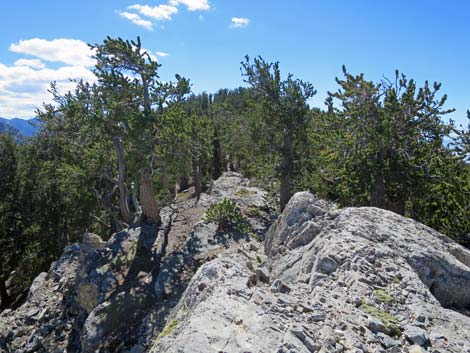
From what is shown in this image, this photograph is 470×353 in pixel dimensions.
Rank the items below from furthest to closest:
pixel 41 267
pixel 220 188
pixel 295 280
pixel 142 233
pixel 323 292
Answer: pixel 220 188, pixel 41 267, pixel 142 233, pixel 295 280, pixel 323 292

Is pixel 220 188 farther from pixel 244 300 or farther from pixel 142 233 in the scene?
pixel 244 300

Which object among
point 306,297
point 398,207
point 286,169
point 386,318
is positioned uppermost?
point 286,169

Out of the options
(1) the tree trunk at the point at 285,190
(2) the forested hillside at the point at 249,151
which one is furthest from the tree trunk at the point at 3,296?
(1) the tree trunk at the point at 285,190

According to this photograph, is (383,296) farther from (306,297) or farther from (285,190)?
(285,190)

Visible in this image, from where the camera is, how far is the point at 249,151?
21.2m

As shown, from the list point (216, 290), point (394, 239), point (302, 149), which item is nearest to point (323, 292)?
point (216, 290)

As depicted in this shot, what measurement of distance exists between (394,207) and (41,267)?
80.8 feet

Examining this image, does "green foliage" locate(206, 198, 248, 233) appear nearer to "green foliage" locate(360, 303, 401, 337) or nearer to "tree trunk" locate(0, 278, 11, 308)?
"green foliage" locate(360, 303, 401, 337)

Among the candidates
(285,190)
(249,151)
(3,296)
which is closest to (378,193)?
(285,190)

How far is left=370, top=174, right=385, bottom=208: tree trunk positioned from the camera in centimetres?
1199

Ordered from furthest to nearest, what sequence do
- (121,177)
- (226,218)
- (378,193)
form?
1. (121,177)
2. (226,218)
3. (378,193)

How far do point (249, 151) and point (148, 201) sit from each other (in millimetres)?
7110

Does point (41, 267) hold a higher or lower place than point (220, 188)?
lower

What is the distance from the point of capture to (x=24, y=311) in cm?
1527
